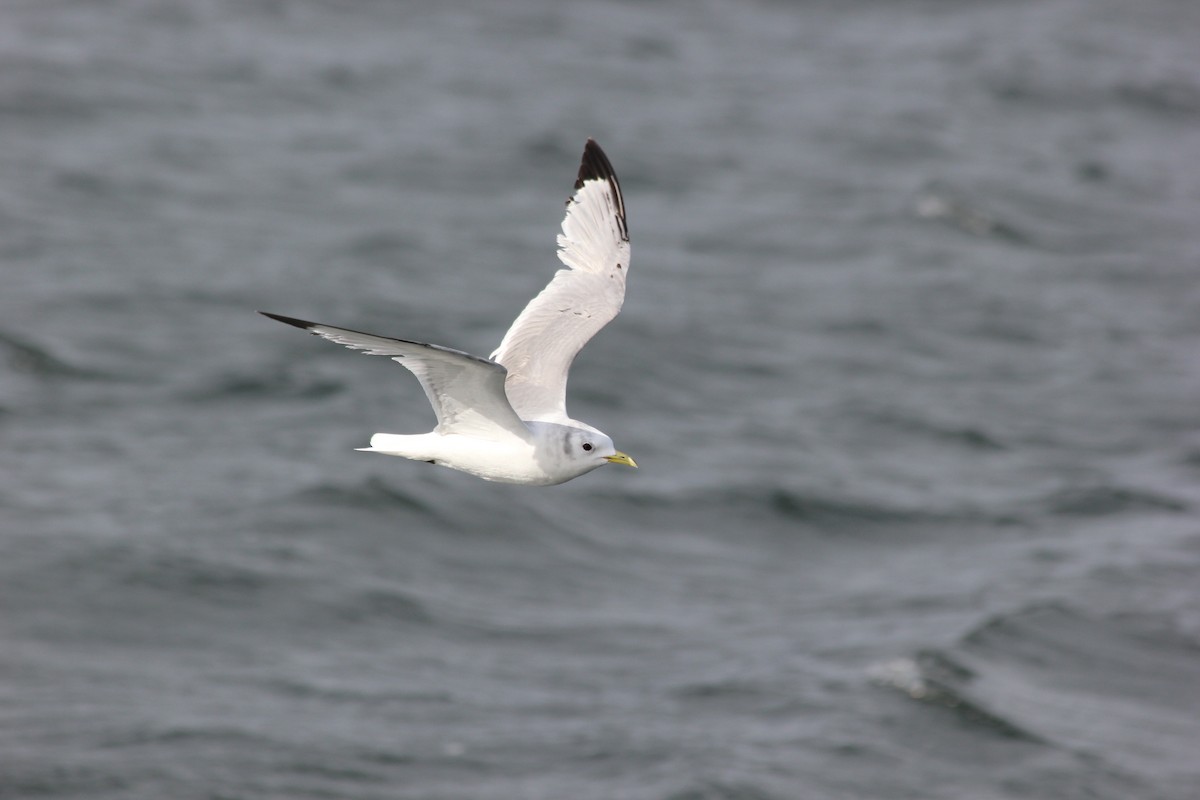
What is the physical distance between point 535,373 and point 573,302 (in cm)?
70

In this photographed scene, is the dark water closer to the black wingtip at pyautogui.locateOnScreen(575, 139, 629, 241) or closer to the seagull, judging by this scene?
the seagull

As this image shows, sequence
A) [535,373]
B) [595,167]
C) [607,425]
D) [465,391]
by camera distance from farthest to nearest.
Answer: [607,425]
[595,167]
[535,373]
[465,391]

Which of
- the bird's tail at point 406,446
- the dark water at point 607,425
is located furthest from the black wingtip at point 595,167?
the dark water at point 607,425

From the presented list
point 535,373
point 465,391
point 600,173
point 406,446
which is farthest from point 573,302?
point 406,446

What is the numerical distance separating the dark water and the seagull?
34.4 feet

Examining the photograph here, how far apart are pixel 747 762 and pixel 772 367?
41.7 feet

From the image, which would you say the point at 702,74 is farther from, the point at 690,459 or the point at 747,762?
the point at 747,762

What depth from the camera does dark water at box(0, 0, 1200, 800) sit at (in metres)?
22.4

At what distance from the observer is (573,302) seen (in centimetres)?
1215

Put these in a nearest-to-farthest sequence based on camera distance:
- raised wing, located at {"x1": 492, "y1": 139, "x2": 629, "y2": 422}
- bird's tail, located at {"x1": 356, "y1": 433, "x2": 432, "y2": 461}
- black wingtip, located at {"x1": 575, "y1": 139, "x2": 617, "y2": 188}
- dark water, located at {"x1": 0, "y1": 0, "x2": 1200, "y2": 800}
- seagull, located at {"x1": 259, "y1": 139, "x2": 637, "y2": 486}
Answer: seagull, located at {"x1": 259, "y1": 139, "x2": 637, "y2": 486}, bird's tail, located at {"x1": 356, "y1": 433, "x2": 432, "y2": 461}, raised wing, located at {"x1": 492, "y1": 139, "x2": 629, "y2": 422}, black wingtip, located at {"x1": 575, "y1": 139, "x2": 617, "y2": 188}, dark water, located at {"x1": 0, "y1": 0, "x2": 1200, "y2": 800}

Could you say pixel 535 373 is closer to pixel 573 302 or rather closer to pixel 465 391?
pixel 573 302

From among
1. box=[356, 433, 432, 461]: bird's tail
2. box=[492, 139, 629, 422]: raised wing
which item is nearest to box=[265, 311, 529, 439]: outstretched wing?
box=[356, 433, 432, 461]: bird's tail

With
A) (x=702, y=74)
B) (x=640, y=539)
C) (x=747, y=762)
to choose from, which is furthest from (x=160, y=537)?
→ (x=702, y=74)

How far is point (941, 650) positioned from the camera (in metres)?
23.8
